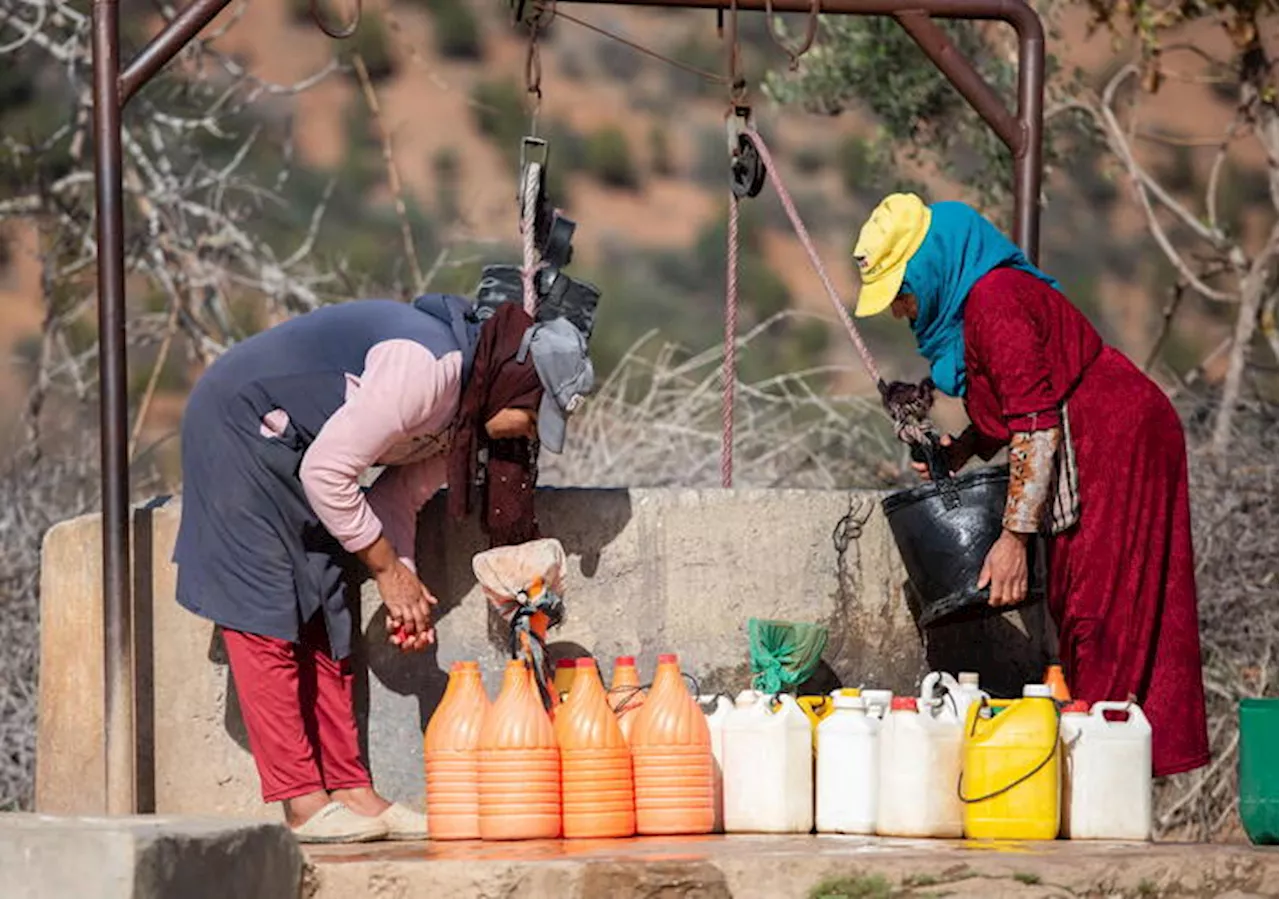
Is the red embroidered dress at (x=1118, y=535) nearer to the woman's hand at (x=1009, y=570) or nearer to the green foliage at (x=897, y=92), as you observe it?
the woman's hand at (x=1009, y=570)

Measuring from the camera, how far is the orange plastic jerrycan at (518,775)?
562cm

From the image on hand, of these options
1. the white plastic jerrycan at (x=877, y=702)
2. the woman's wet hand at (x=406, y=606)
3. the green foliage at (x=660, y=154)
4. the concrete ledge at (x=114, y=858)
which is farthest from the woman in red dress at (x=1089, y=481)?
the green foliage at (x=660, y=154)

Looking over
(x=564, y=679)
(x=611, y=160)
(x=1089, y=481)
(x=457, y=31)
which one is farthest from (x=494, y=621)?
(x=457, y=31)

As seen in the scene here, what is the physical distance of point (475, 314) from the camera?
5844 millimetres

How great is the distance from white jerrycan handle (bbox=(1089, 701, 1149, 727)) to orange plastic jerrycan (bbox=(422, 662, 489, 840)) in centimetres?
149

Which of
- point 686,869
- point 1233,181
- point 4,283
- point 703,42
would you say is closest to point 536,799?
point 686,869

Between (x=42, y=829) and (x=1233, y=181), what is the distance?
2691cm

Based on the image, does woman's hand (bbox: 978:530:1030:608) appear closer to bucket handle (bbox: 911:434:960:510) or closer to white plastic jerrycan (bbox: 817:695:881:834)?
bucket handle (bbox: 911:434:960:510)

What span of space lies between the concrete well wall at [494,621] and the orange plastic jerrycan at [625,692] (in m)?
0.35

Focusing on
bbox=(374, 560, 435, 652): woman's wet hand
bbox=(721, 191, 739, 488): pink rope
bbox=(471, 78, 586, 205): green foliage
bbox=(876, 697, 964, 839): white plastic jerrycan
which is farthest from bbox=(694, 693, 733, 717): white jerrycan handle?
bbox=(471, 78, 586, 205): green foliage

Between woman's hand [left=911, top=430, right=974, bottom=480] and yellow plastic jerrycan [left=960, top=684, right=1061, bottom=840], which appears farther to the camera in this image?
woman's hand [left=911, top=430, right=974, bottom=480]

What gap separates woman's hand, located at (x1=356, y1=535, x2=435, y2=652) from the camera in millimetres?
5820

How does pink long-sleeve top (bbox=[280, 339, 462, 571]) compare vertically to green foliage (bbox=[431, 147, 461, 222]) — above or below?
below

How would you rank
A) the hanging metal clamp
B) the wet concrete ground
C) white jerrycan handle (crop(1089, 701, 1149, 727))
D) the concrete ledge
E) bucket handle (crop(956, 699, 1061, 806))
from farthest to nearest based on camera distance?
the hanging metal clamp
white jerrycan handle (crop(1089, 701, 1149, 727))
bucket handle (crop(956, 699, 1061, 806))
the wet concrete ground
the concrete ledge
